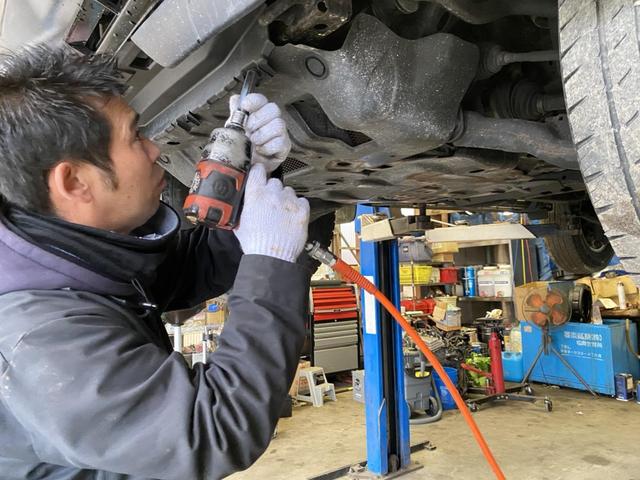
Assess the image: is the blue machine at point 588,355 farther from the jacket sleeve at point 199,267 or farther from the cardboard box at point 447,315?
the jacket sleeve at point 199,267

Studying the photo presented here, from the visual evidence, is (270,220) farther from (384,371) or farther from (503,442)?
(503,442)

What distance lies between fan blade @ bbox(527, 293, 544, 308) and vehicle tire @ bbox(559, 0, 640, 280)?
14.9 ft

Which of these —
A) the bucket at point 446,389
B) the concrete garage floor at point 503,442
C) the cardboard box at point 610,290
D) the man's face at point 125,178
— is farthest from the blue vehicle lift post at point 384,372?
the cardboard box at point 610,290

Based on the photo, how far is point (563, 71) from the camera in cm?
85

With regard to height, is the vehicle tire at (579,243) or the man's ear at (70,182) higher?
the vehicle tire at (579,243)

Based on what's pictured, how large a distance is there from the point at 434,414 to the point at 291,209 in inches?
156

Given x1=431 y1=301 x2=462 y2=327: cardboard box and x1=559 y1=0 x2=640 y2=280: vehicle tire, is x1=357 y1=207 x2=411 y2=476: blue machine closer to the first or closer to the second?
x1=559 y1=0 x2=640 y2=280: vehicle tire

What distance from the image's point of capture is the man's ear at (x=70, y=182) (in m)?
0.83

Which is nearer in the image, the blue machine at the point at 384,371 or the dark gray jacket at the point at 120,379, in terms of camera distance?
the dark gray jacket at the point at 120,379

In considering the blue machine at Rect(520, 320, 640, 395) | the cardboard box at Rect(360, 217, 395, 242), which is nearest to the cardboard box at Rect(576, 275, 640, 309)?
the blue machine at Rect(520, 320, 640, 395)

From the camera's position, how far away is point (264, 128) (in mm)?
935

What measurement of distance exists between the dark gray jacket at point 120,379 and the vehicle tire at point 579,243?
7.95 ft

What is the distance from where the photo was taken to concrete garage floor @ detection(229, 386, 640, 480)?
334cm

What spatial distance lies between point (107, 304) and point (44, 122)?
29 centimetres
